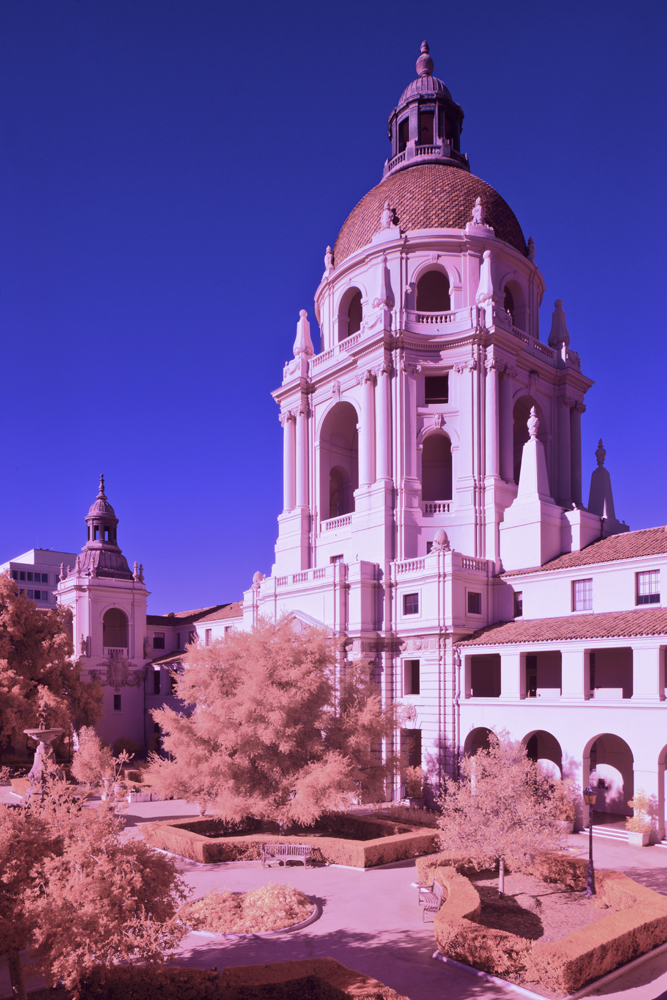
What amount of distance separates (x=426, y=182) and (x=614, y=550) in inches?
1225

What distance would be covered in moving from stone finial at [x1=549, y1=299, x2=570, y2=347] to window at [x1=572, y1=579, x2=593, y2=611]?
23398 millimetres

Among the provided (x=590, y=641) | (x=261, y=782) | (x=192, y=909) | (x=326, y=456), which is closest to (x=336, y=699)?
(x=261, y=782)

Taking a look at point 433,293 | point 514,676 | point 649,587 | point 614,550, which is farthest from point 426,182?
point 514,676

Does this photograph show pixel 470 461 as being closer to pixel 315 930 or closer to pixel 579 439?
pixel 579 439

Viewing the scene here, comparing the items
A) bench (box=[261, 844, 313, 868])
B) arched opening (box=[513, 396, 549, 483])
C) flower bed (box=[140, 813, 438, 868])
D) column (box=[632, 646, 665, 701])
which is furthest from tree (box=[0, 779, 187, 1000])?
arched opening (box=[513, 396, 549, 483])

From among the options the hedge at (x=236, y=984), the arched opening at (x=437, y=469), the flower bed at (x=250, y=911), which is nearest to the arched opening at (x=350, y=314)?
the arched opening at (x=437, y=469)

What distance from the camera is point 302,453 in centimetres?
5656

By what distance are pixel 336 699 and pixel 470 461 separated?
66.8 ft

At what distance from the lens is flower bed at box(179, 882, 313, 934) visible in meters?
20.8

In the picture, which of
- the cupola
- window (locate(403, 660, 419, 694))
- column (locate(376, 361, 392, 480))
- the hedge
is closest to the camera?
the hedge

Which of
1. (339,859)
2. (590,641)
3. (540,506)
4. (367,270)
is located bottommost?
(339,859)

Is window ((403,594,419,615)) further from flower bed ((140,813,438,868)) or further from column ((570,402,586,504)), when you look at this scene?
column ((570,402,586,504))

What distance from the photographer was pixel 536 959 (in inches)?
695

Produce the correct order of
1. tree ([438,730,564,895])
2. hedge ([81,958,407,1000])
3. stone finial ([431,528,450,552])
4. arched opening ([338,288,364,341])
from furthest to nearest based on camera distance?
arched opening ([338,288,364,341]) < stone finial ([431,528,450,552]) < tree ([438,730,564,895]) < hedge ([81,958,407,1000])
